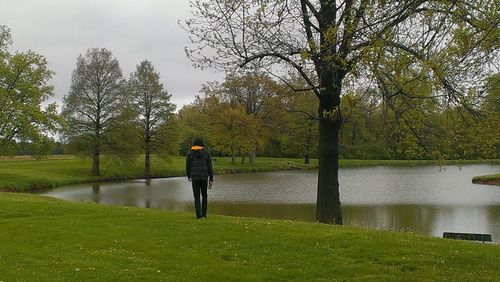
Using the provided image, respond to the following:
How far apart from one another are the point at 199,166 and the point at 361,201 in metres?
18.5

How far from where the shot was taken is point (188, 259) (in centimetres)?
859

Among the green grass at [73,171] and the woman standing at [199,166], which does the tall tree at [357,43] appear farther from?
the green grass at [73,171]

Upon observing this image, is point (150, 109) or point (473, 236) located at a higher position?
point (150, 109)

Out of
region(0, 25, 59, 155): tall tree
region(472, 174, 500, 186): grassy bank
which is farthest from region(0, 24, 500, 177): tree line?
region(472, 174, 500, 186): grassy bank

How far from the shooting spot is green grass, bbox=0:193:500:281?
7582 millimetres

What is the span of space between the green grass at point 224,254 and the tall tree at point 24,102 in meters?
29.2

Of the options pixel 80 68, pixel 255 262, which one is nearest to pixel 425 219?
pixel 255 262

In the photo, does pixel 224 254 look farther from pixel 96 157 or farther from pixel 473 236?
pixel 96 157

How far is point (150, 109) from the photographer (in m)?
52.9

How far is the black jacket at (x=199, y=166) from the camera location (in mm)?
12758

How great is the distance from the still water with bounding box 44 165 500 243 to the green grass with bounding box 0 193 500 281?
28.1 ft

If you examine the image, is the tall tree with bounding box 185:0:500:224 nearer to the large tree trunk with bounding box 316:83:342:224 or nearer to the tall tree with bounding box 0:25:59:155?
the large tree trunk with bounding box 316:83:342:224

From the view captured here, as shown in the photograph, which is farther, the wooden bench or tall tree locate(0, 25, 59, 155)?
tall tree locate(0, 25, 59, 155)

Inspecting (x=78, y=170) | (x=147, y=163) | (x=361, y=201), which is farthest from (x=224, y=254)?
(x=147, y=163)
